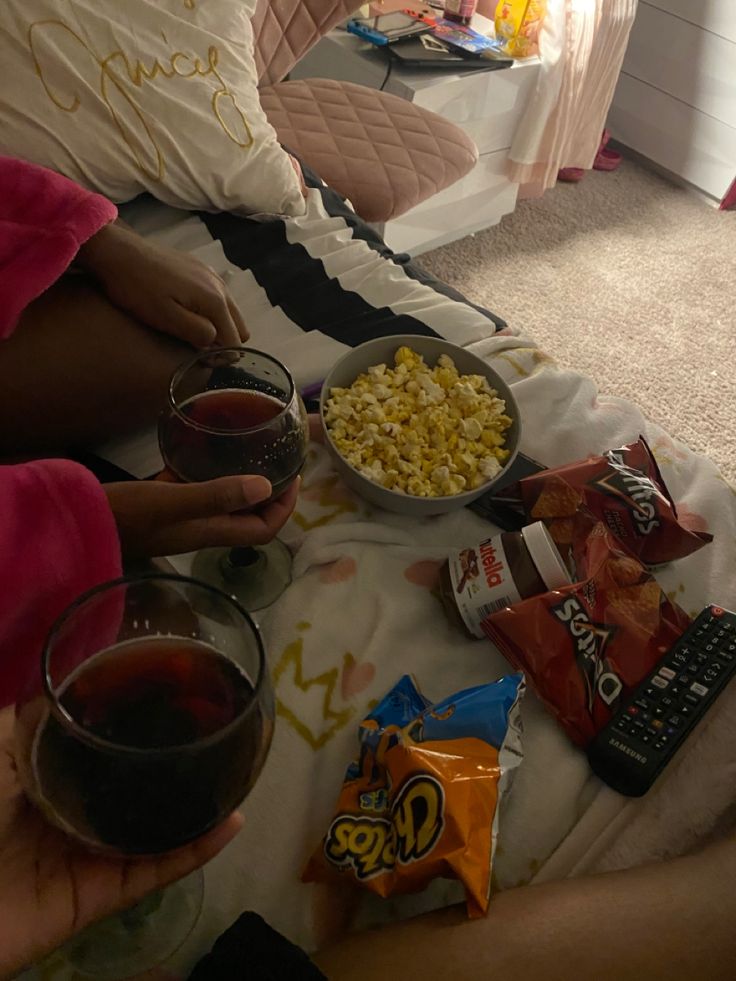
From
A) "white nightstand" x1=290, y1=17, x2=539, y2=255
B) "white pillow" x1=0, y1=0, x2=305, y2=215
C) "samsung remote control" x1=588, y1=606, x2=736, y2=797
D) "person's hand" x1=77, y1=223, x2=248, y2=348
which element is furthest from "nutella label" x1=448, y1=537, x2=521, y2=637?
"white nightstand" x1=290, y1=17, x2=539, y2=255

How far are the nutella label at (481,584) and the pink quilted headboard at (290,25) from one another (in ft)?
3.88

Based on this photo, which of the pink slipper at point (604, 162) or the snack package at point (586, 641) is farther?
the pink slipper at point (604, 162)

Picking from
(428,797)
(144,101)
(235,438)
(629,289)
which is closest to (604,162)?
(629,289)

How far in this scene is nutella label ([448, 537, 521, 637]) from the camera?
0.75 m

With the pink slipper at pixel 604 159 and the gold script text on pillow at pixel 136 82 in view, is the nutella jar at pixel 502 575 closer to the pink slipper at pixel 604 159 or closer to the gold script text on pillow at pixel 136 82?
the gold script text on pillow at pixel 136 82

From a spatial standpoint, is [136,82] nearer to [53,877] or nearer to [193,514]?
[193,514]

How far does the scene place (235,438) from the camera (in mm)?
628

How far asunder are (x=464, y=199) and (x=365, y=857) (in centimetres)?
194

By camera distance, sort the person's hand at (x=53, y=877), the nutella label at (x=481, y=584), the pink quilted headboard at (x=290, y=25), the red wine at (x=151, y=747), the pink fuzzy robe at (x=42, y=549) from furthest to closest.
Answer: the pink quilted headboard at (x=290, y=25), the nutella label at (x=481, y=584), the pink fuzzy robe at (x=42, y=549), the person's hand at (x=53, y=877), the red wine at (x=151, y=747)

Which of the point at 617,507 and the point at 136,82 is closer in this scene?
the point at 617,507

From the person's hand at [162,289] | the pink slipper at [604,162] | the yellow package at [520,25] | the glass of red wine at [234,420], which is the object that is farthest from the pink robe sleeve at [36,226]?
the pink slipper at [604,162]

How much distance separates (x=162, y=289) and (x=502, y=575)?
0.49m

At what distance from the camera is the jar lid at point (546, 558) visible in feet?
2.46

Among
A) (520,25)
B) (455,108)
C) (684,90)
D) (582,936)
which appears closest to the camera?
(582,936)
